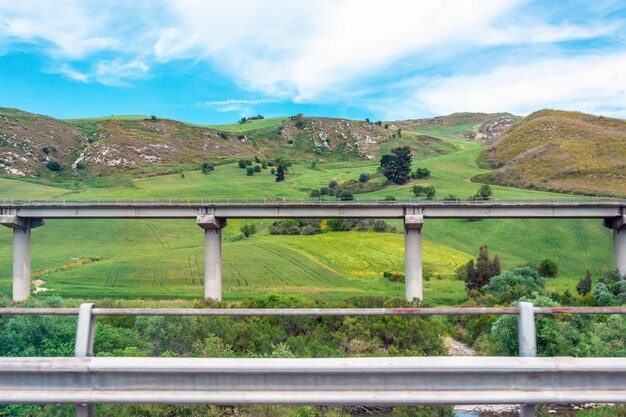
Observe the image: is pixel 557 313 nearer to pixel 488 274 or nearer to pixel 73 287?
pixel 488 274

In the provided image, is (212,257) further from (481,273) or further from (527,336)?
(527,336)

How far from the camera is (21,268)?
5284 cm

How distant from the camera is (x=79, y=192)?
114688 millimetres

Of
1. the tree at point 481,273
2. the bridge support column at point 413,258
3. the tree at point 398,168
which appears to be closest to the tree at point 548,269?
the tree at point 481,273

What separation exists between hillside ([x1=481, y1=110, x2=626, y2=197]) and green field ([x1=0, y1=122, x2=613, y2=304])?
10.2 meters

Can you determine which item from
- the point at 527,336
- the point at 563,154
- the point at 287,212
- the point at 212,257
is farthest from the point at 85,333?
the point at 563,154

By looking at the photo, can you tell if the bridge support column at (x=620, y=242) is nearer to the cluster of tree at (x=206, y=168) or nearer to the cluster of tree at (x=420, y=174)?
the cluster of tree at (x=420, y=174)

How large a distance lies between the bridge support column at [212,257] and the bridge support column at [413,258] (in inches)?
704

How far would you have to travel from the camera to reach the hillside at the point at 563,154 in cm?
10669

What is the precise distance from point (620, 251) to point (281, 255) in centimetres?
3709

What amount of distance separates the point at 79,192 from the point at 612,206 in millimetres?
100143

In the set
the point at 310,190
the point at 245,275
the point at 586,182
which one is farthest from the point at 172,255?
the point at 586,182

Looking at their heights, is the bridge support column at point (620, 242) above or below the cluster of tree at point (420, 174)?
below

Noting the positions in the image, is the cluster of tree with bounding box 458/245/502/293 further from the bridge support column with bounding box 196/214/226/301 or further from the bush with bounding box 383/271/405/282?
the bridge support column with bounding box 196/214/226/301
